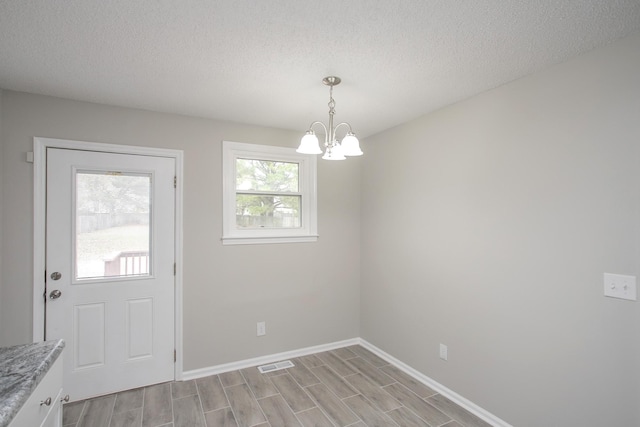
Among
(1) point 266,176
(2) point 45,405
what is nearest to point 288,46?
(1) point 266,176

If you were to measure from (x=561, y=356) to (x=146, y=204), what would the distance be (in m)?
3.30

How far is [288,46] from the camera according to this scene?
1.84 metres

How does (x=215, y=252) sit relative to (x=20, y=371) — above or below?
above

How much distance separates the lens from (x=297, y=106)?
2.80 m

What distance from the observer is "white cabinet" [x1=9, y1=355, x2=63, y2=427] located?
1.09 metres

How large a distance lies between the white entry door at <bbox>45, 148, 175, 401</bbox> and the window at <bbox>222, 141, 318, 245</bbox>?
21.4 inches

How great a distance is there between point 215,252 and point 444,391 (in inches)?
94.7

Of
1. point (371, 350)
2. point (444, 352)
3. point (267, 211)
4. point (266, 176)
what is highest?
point (266, 176)

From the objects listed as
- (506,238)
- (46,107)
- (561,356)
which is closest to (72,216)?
(46,107)

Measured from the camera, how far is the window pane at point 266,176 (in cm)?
333

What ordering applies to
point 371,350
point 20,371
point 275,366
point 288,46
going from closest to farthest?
point 20,371
point 288,46
point 275,366
point 371,350

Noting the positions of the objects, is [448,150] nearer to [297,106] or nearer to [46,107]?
[297,106]

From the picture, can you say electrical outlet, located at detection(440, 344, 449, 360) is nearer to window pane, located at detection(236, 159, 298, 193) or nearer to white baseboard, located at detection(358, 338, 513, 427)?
white baseboard, located at detection(358, 338, 513, 427)

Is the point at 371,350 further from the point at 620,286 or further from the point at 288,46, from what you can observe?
the point at 288,46
